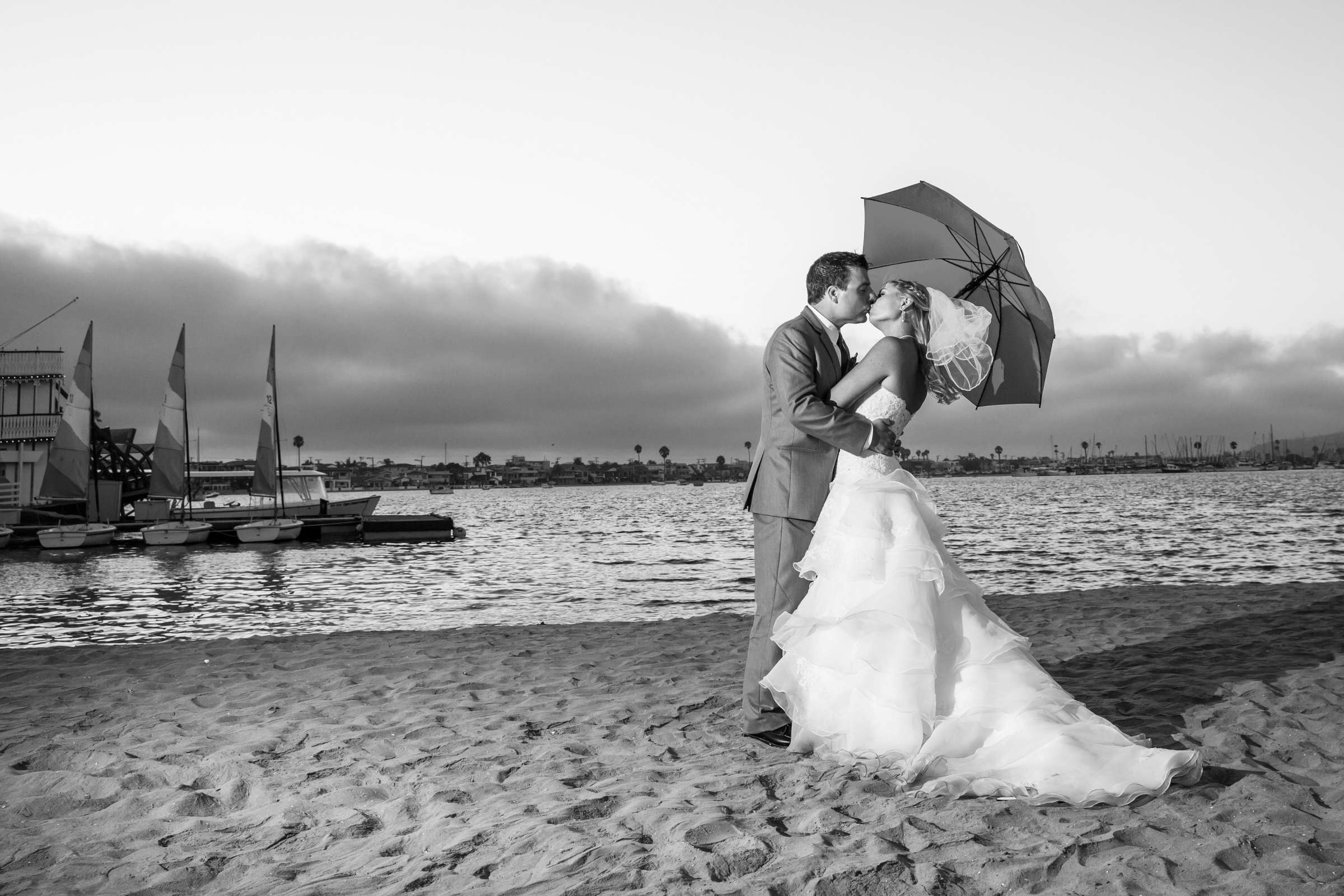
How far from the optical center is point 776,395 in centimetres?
460

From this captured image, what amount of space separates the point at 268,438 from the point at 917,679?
39.0 metres

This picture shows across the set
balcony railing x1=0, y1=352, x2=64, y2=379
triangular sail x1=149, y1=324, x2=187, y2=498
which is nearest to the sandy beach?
triangular sail x1=149, y1=324, x2=187, y2=498

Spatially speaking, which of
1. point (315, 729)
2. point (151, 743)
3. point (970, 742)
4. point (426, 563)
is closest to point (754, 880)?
point (970, 742)

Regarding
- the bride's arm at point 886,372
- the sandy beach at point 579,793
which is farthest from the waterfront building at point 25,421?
the bride's arm at point 886,372

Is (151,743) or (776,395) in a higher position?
(776,395)

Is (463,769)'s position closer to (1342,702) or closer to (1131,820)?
(1131,820)

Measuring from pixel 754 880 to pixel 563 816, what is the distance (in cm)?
102

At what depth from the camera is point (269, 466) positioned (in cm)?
3944

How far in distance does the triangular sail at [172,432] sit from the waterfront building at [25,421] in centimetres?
1308

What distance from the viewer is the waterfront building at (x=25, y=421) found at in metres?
47.3

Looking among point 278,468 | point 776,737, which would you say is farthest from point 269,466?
point 776,737

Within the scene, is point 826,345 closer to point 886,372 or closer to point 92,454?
point 886,372

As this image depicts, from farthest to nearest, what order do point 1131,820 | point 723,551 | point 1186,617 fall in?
point 723,551
point 1186,617
point 1131,820

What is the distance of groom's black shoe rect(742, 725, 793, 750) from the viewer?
468cm
